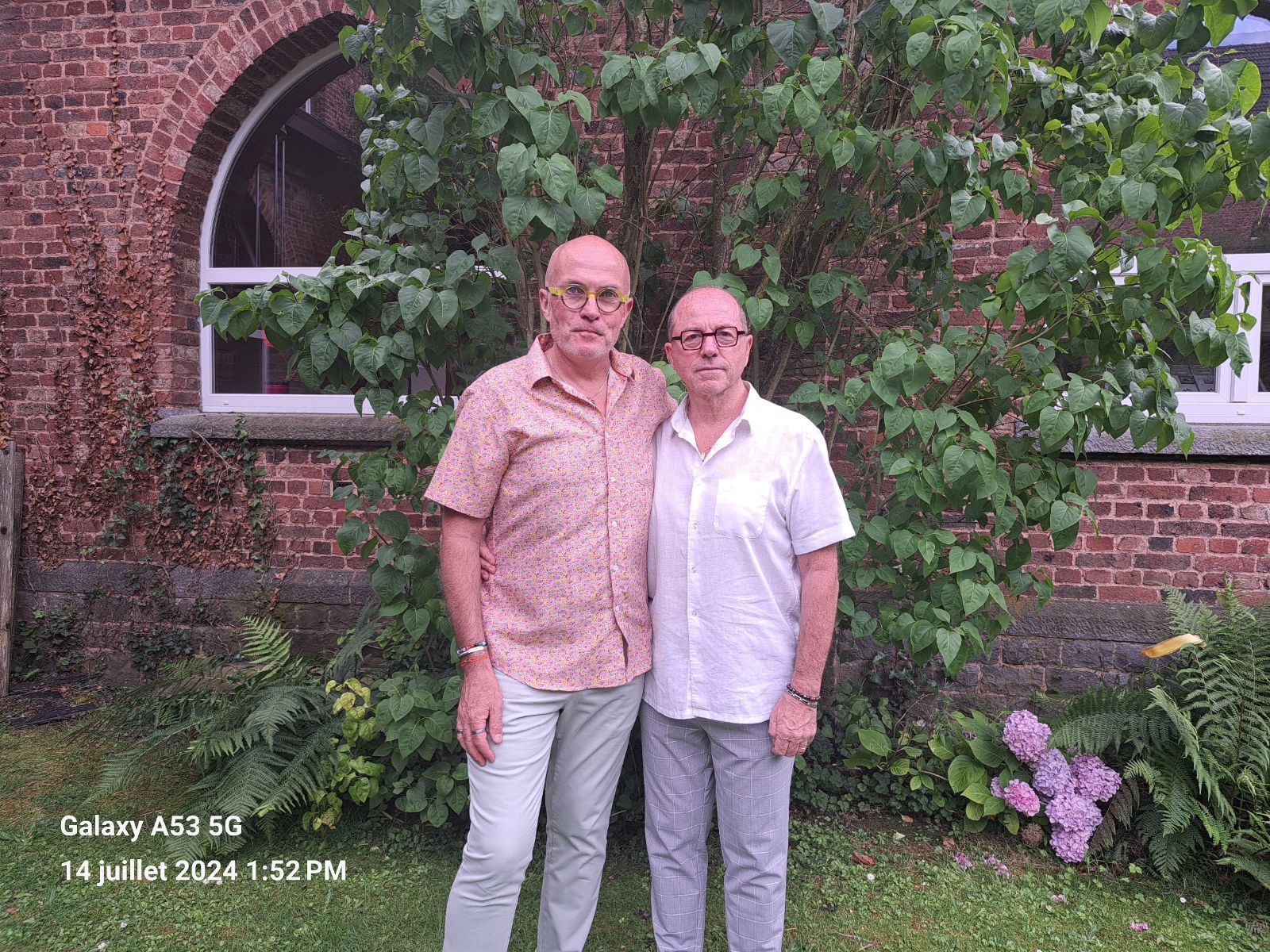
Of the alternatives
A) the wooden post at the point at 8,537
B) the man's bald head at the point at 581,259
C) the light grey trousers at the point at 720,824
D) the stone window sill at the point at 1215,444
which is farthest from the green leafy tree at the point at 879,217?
the wooden post at the point at 8,537

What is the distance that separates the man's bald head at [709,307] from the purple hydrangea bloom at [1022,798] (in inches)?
95.8

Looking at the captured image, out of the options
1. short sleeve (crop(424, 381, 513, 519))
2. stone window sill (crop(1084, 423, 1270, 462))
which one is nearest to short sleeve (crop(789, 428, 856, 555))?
short sleeve (crop(424, 381, 513, 519))

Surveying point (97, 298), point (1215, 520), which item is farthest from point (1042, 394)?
point (97, 298)

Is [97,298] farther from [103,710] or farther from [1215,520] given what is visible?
[1215,520]

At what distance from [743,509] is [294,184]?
4470 mm

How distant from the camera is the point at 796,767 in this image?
368cm

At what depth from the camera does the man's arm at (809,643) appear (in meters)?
2.13

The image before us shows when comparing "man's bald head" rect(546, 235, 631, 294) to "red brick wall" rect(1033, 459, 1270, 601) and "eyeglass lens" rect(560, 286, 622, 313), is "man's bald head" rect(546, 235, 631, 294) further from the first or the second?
"red brick wall" rect(1033, 459, 1270, 601)

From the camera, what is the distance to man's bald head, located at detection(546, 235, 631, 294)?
6.98ft

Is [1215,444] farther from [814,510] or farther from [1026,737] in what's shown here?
[814,510]

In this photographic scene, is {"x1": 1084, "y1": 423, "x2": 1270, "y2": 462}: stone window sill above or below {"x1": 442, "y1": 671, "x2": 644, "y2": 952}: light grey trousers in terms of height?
above

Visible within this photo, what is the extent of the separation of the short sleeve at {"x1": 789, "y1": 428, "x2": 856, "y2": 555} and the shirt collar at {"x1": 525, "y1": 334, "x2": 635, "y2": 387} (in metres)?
0.54

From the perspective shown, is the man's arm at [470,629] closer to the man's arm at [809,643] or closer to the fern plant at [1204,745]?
the man's arm at [809,643]

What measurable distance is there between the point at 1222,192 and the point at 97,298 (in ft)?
18.3
